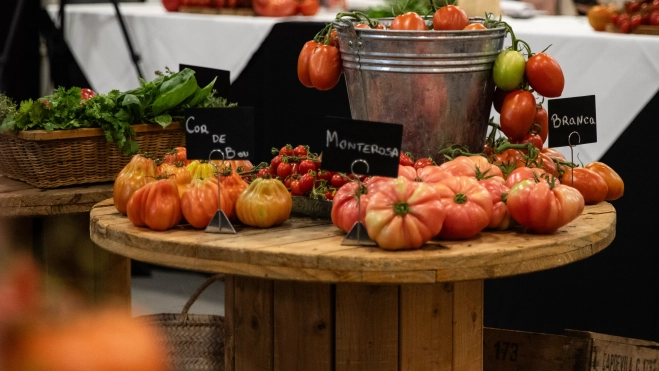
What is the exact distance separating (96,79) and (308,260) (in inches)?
148

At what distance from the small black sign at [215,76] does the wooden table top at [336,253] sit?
1293 mm

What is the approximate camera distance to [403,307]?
1.91 m

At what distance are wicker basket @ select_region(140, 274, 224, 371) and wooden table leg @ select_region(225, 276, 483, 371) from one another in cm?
86

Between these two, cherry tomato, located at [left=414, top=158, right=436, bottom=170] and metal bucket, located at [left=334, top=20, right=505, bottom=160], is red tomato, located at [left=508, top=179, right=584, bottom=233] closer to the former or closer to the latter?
cherry tomato, located at [left=414, top=158, right=436, bottom=170]

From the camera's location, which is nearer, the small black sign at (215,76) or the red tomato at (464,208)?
the red tomato at (464,208)

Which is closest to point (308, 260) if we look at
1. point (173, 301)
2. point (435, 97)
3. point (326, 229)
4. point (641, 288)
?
point (326, 229)

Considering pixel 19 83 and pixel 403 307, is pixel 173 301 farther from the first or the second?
pixel 403 307

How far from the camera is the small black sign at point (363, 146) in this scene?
70.9 inches

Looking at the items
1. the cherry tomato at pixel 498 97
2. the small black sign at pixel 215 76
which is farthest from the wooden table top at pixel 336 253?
the small black sign at pixel 215 76

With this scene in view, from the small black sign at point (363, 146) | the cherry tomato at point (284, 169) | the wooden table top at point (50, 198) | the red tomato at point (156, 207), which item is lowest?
the wooden table top at point (50, 198)

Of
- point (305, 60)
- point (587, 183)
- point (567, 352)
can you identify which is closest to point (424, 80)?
point (305, 60)

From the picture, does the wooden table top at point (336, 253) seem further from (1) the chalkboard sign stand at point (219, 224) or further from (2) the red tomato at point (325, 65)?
(2) the red tomato at point (325, 65)

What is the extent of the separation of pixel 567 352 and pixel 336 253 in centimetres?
116

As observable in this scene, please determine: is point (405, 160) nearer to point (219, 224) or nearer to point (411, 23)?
point (411, 23)
